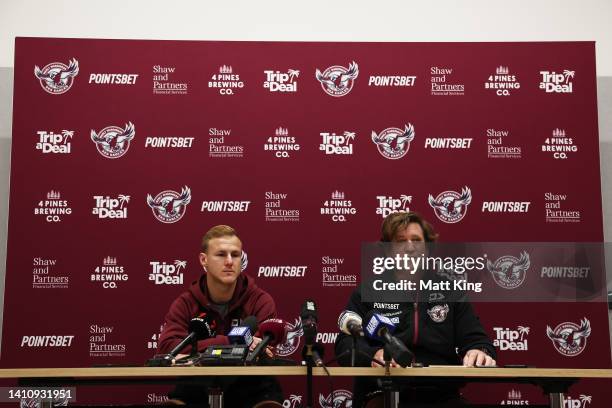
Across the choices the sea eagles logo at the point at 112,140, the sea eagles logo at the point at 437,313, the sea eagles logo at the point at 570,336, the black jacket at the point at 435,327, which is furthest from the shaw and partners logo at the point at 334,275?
the sea eagles logo at the point at 112,140

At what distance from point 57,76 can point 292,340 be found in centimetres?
238

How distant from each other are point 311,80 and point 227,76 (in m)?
0.58

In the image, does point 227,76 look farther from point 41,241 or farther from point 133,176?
point 41,241

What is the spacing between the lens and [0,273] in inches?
190

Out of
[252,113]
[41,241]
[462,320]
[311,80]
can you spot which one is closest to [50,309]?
[41,241]

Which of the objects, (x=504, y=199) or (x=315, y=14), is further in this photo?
(x=315, y=14)

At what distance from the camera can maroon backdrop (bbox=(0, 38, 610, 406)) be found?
14.9ft

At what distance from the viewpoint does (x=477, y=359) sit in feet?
10.0

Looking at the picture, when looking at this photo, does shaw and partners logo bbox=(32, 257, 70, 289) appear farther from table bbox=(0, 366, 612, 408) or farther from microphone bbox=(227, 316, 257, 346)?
microphone bbox=(227, 316, 257, 346)

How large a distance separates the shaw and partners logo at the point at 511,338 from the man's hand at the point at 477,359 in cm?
149

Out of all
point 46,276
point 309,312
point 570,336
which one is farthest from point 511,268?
point 46,276

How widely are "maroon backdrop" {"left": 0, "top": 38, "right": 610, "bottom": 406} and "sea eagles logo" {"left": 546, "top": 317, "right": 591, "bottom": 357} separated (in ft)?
0.12

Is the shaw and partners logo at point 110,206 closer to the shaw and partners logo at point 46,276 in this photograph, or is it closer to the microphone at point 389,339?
the shaw and partners logo at point 46,276

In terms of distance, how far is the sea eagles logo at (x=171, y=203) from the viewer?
466 centimetres
